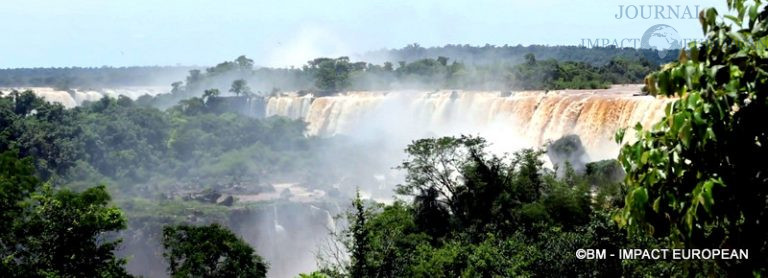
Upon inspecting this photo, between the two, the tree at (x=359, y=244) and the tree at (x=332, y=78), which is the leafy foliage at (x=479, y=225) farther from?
the tree at (x=332, y=78)

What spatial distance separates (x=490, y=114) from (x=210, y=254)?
2902 cm

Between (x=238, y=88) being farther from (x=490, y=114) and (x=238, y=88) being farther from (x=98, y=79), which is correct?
(x=98, y=79)

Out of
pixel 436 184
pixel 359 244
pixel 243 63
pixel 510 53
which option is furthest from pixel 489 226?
pixel 510 53

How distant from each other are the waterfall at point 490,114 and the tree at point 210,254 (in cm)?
1424

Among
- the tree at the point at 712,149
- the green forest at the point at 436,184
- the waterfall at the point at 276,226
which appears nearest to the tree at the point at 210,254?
the green forest at the point at 436,184

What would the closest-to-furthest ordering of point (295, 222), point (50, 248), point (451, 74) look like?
point (50, 248), point (295, 222), point (451, 74)

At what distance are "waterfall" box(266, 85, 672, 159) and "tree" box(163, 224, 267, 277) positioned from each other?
14243 millimetres

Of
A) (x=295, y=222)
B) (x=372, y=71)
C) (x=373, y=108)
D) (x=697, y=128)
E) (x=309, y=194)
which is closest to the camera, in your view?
(x=697, y=128)

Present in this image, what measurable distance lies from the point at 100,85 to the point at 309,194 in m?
66.7

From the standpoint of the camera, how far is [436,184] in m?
24.0

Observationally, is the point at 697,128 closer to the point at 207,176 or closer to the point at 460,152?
the point at 460,152

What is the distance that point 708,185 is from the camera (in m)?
2.53

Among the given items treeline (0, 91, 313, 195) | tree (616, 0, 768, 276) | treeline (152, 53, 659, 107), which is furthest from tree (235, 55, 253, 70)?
tree (616, 0, 768, 276)

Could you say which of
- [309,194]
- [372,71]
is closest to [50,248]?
[309,194]
